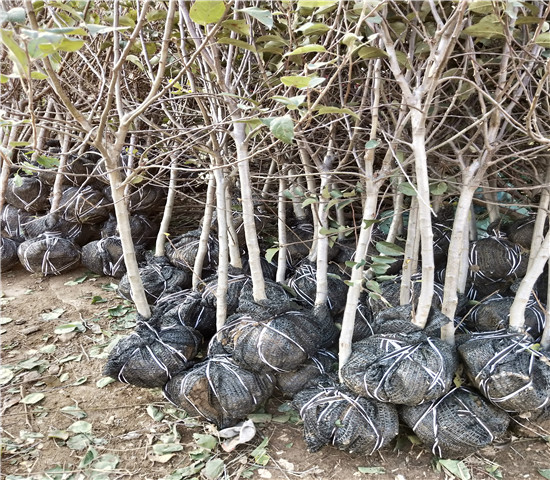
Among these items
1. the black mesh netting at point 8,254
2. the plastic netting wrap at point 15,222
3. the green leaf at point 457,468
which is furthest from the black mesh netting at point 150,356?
the plastic netting wrap at point 15,222

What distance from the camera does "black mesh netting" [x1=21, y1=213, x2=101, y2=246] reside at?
3.64 metres

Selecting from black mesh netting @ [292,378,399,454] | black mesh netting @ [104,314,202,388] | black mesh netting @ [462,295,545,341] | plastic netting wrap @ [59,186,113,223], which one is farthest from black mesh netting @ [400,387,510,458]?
plastic netting wrap @ [59,186,113,223]

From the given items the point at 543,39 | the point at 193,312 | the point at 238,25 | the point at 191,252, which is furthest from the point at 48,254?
the point at 543,39

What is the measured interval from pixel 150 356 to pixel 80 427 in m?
0.45

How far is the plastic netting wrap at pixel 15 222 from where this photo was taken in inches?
155

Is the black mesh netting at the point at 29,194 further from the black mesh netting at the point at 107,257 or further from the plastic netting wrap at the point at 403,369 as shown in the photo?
the plastic netting wrap at the point at 403,369

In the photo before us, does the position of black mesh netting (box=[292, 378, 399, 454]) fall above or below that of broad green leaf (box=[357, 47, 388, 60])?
below

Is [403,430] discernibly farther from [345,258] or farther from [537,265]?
[345,258]

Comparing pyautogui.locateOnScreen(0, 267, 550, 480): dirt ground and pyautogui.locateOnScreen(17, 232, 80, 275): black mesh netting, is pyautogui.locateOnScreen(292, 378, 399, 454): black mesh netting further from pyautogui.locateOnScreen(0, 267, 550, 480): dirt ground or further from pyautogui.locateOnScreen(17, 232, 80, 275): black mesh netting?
pyautogui.locateOnScreen(17, 232, 80, 275): black mesh netting

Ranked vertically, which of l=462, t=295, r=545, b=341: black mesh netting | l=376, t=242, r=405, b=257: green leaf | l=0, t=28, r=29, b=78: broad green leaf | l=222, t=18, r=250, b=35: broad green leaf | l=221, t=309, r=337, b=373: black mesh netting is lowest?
l=462, t=295, r=545, b=341: black mesh netting

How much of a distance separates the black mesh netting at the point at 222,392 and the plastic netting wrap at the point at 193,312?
1.36 feet

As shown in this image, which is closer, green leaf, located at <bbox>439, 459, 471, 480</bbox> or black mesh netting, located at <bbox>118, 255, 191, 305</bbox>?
green leaf, located at <bbox>439, 459, 471, 480</bbox>

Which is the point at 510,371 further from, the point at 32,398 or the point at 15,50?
the point at 32,398

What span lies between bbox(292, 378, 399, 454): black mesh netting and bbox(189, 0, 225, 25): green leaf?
5.01 ft
